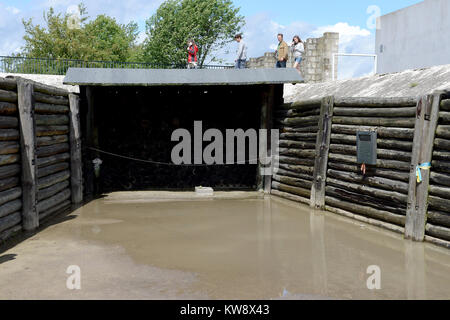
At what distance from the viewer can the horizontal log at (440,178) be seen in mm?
7320

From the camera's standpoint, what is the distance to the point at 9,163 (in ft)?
25.7

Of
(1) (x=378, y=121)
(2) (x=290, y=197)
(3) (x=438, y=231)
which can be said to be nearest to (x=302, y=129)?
(2) (x=290, y=197)

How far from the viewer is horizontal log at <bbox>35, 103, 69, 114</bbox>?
9.08 metres

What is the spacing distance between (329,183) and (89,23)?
40606 mm

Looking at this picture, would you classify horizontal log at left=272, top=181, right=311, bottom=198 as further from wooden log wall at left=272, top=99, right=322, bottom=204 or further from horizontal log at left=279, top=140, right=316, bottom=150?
horizontal log at left=279, top=140, right=316, bottom=150

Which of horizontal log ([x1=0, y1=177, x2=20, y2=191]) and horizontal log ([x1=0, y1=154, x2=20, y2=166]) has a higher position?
horizontal log ([x1=0, y1=154, x2=20, y2=166])

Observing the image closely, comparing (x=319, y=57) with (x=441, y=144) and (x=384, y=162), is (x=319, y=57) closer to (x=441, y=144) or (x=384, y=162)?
(x=384, y=162)

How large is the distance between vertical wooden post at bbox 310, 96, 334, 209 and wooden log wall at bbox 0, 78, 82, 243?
5551mm

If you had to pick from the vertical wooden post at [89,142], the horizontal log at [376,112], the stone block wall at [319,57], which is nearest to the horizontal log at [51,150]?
the vertical wooden post at [89,142]

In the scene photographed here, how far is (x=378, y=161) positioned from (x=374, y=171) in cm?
24

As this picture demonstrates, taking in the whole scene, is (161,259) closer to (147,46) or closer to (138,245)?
(138,245)

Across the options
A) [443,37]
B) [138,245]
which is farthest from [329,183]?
[443,37]

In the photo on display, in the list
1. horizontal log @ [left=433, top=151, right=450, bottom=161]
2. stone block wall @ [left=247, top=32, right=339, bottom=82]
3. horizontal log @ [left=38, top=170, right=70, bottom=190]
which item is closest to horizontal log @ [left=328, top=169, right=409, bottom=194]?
horizontal log @ [left=433, top=151, right=450, bottom=161]

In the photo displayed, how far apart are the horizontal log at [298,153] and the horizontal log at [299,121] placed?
0.66 meters
